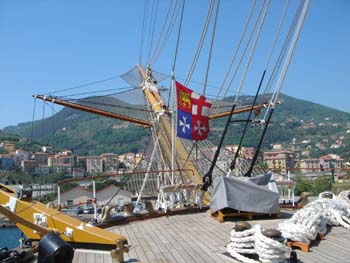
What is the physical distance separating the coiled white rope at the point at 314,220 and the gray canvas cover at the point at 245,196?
91 cm

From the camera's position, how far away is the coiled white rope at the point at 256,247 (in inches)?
181

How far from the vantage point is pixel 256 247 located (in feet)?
15.8

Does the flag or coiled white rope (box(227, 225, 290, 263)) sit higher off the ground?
the flag

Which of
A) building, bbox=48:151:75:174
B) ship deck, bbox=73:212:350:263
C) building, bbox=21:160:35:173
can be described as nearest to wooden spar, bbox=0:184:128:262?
ship deck, bbox=73:212:350:263

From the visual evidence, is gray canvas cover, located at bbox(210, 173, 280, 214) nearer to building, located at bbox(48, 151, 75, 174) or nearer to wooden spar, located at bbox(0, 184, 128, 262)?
wooden spar, located at bbox(0, 184, 128, 262)

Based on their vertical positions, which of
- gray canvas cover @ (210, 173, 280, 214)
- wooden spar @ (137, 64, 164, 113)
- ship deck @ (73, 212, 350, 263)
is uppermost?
wooden spar @ (137, 64, 164, 113)

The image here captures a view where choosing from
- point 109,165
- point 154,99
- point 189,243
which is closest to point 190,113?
point 189,243

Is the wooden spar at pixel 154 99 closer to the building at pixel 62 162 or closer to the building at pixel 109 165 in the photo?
the building at pixel 109 165

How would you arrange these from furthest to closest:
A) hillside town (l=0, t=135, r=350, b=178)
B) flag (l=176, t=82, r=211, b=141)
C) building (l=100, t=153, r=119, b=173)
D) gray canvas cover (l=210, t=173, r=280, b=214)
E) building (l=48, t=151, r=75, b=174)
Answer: building (l=48, t=151, r=75, b=174) < building (l=100, t=153, r=119, b=173) < hillside town (l=0, t=135, r=350, b=178) < flag (l=176, t=82, r=211, b=141) < gray canvas cover (l=210, t=173, r=280, b=214)

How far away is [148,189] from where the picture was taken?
1705 centimetres

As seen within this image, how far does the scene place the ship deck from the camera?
521cm

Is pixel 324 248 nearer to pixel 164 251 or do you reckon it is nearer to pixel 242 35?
pixel 164 251

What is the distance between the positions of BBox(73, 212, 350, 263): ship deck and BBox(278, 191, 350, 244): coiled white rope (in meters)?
0.16

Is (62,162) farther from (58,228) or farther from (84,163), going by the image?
(58,228)
